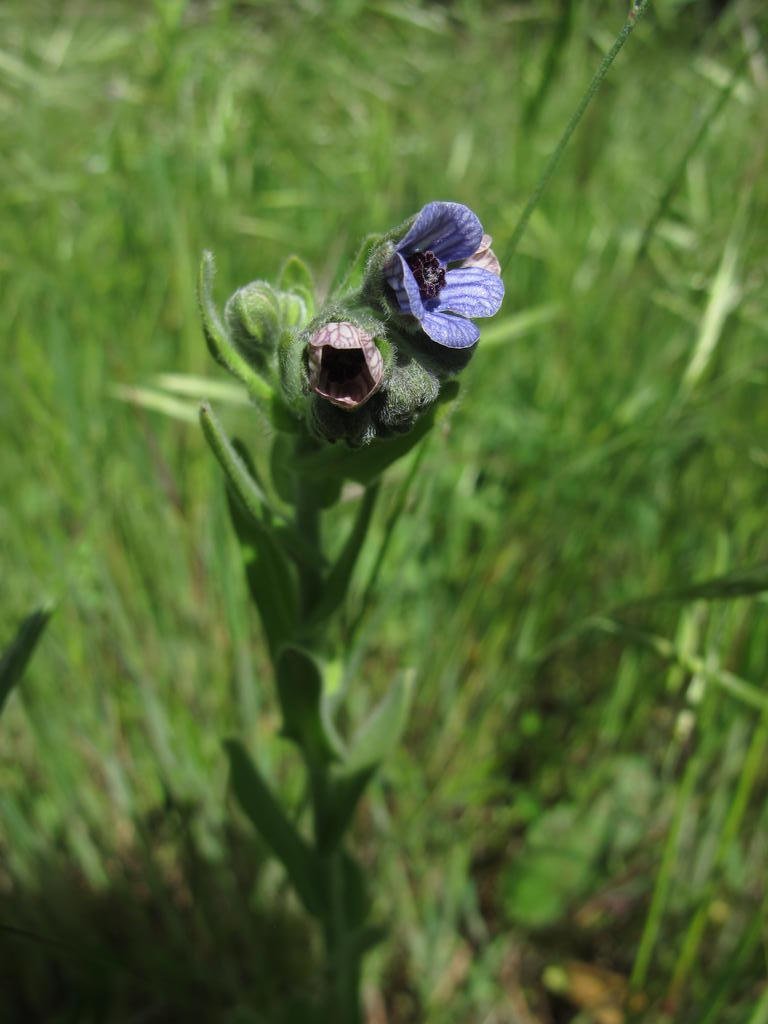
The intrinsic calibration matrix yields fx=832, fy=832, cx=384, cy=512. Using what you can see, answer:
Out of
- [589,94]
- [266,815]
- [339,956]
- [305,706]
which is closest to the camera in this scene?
[589,94]

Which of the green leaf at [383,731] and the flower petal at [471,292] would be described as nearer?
the flower petal at [471,292]

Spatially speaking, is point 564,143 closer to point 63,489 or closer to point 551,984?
point 63,489

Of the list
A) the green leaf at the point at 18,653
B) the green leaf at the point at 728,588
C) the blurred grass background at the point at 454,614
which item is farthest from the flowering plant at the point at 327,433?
the green leaf at the point at 728,588

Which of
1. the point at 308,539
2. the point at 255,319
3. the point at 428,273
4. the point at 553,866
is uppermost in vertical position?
the point at 428,273

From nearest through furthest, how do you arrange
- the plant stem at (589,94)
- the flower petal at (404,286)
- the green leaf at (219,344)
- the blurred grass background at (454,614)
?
the plant stem at (589,94), the flower petal at (404,286), the green leaf at (219,344), the blurred grass background at (454,614)

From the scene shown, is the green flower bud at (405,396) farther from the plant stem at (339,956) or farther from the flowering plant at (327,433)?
the plant stem at (339,956)

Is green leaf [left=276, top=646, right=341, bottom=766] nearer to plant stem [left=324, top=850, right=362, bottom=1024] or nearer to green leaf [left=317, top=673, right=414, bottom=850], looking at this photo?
green leaf [left=317, top=673, right=414, bottom=850]

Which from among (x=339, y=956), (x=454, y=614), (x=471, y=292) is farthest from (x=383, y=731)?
(x=471, y=292)

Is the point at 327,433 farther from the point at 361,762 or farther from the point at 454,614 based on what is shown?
the point at 454,614
